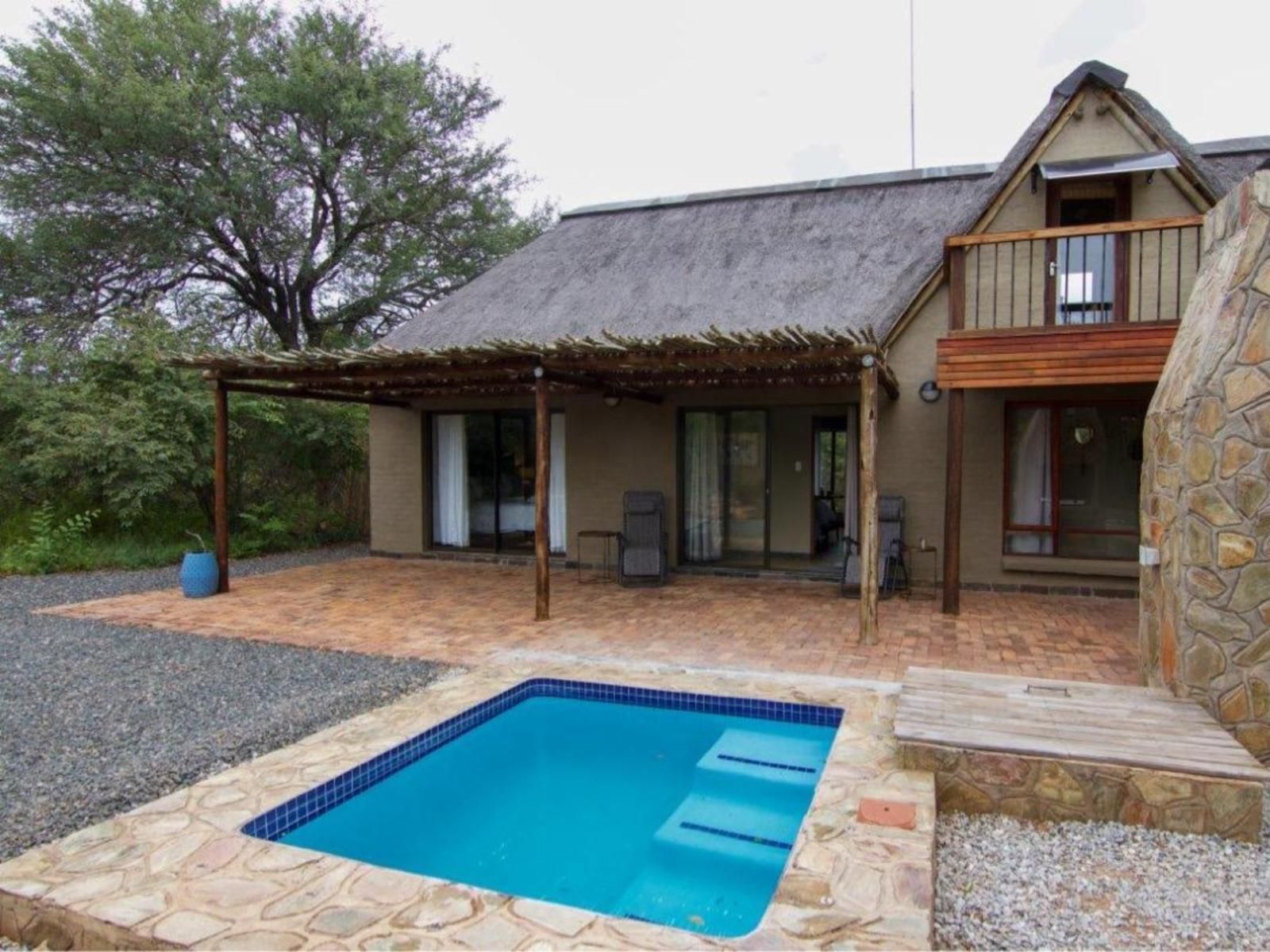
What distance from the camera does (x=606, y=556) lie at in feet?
32.1

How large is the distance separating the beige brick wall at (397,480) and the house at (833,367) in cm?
3

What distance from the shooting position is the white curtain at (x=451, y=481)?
10.7 meters

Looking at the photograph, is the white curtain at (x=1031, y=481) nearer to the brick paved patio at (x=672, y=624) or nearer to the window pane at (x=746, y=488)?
the brick paved patio at (x=672, y=624)

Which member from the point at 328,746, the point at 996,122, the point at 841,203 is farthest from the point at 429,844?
the point at 996,122

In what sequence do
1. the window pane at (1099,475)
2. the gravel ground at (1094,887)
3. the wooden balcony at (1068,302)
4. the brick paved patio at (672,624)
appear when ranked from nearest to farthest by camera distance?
the gravel ground at (1094,887) → the brick paved patio at (672,624) → the wooden balcony at (1068,302) → the window pane at (1099,475)

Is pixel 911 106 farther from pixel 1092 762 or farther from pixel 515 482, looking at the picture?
pixel 1092 762

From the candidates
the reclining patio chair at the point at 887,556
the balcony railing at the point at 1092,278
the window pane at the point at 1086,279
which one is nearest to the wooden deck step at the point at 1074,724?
the reclining patio chair at the point at 887,556

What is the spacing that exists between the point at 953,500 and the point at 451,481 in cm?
652

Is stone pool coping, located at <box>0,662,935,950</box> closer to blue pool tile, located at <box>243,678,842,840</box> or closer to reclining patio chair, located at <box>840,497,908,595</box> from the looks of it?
blue pool tile, located at <box>243,678,842,840</box>

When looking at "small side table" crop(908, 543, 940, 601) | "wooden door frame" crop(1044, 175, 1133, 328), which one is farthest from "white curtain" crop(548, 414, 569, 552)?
"wooden door frame" crop(1044, 175, 1133, 328)

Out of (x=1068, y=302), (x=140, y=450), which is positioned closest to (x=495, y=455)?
(x=140, y=450)

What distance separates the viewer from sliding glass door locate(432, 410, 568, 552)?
10250 mm

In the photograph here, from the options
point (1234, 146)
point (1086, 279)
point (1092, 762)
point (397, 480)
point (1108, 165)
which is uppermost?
point (1234, 146)

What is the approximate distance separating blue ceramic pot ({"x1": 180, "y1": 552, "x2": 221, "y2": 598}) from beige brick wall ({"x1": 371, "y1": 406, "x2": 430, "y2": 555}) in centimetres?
298
